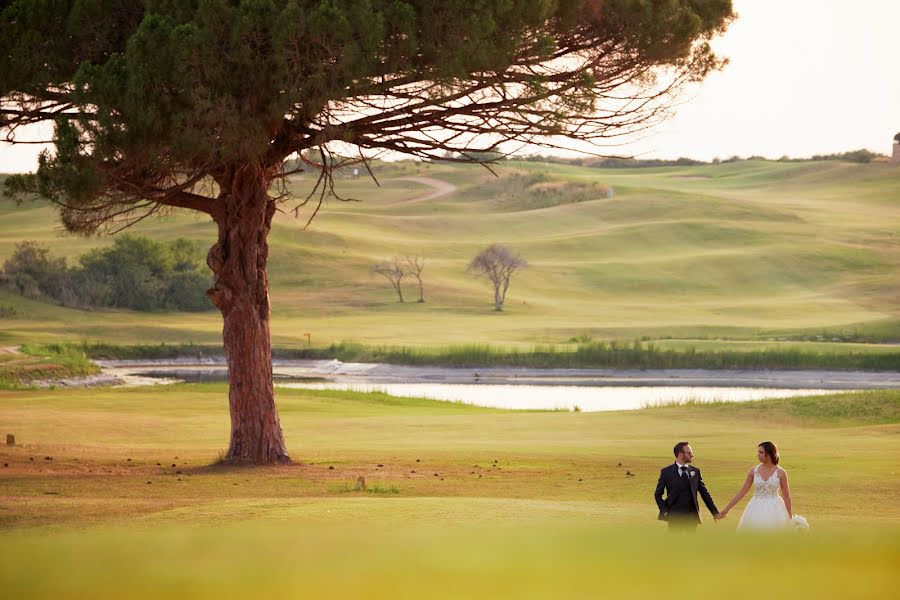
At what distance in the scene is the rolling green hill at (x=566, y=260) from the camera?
233ft

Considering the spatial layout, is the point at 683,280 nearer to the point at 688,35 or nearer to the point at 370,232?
the point at 370,232

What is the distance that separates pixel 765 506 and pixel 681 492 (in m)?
0.75

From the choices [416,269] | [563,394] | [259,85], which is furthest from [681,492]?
[416,269]

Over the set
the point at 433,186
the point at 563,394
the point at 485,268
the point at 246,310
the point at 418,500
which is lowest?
the point at 563,394

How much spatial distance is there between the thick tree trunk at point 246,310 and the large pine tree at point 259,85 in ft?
0.08

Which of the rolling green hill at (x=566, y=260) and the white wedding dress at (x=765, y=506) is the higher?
the rolling green hill at (x=566, y=260)

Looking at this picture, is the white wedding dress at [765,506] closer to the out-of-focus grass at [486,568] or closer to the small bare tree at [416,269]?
the out-of-focus grass at [486,568]

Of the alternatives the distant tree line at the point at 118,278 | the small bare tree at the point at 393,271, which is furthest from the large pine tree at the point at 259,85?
the small bare tree at the point at 393,271

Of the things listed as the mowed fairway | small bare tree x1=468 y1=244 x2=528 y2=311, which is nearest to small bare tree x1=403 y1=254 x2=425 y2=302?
small bare tree x1=468 y1=244 x2=528 y2=311

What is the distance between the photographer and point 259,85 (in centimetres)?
1867

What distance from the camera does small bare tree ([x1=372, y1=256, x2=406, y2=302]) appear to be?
86750 millimetres

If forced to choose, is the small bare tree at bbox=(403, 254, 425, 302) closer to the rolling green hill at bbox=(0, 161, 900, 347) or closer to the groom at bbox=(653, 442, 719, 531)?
the rolling green hill at bbox=(0, 161, 900, 347)

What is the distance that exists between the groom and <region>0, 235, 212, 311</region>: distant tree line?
68.7 m

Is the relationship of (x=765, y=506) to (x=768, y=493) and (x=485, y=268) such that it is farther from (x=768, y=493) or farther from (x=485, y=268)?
(x=485, y=268)
